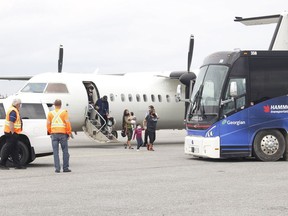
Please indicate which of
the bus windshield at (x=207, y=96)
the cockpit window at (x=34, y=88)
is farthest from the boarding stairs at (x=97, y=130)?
the bus windshield at (x=207, y=96)

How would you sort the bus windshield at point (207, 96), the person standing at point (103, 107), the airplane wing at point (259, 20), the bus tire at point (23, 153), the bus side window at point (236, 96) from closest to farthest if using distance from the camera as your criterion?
the bus tire at point (23, 153), the bus side window at point (236, 96), the bus windshield at point (207, 96), the airplane wing at point (259, 20), the person standing at point (103, 107)

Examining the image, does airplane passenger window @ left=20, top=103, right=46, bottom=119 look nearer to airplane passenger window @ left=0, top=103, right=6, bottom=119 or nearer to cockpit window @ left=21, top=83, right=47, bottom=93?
airplane passenger window @ left=0, top=103, right=6, bottom=119

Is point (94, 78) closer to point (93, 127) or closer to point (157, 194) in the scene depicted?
point (93, 127)

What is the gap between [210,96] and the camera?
59.4ft

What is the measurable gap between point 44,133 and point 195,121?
14.6ft

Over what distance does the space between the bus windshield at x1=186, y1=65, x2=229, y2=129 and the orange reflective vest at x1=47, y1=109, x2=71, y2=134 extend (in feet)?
14.4

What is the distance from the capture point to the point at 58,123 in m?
15.2

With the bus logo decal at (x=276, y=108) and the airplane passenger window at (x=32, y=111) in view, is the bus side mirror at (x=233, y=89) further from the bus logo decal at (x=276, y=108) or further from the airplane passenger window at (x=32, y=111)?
the airplane passenger window at (x=32, y=111)

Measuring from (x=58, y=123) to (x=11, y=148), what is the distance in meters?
1.35

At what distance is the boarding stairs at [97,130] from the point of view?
26.7 metres

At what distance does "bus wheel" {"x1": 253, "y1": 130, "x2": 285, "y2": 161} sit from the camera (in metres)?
17.9

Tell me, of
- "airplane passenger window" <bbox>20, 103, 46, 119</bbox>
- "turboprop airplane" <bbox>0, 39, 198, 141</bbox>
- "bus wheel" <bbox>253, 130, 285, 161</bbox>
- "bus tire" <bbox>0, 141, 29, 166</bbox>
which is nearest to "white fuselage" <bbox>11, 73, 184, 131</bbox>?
"turboprop airplane" <bbox>0, 39, 198, 141</bbox>

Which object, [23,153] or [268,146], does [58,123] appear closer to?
[23,153]

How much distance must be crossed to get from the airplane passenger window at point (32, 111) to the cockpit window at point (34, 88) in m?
9.29
